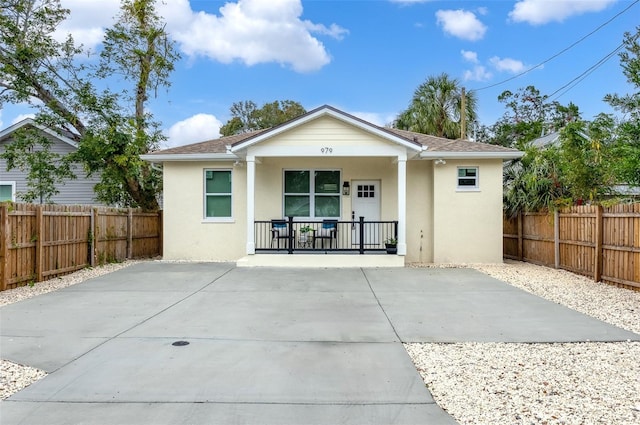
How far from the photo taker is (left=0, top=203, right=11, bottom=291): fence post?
325 inches

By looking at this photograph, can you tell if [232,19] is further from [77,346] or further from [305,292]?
[77,346]

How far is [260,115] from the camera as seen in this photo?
3716 cm

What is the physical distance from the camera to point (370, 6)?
54.1 ft

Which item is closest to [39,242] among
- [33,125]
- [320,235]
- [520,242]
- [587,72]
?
[320,235]

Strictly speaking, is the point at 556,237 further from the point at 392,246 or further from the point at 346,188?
the point at 346,188

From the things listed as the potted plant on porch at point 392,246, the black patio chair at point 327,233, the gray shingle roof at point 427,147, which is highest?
the gray shingle roof at point 427,147

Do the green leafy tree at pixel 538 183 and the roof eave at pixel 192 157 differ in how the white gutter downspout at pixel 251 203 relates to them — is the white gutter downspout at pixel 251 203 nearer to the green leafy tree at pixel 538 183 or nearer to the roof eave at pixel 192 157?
the roof eave at pixel 192 157

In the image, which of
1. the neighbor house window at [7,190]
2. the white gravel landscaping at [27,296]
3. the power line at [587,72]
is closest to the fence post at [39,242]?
the white gravel landscaping at [27,296]

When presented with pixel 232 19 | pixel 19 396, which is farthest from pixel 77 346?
pixel 232 19

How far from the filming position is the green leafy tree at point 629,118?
849 cm

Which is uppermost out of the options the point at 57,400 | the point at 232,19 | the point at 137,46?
the point at 232,19

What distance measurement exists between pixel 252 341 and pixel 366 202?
28.5 feet

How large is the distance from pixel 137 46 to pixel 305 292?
14.4 m

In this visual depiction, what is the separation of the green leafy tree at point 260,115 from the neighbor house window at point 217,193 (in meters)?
Answer: 22.1
